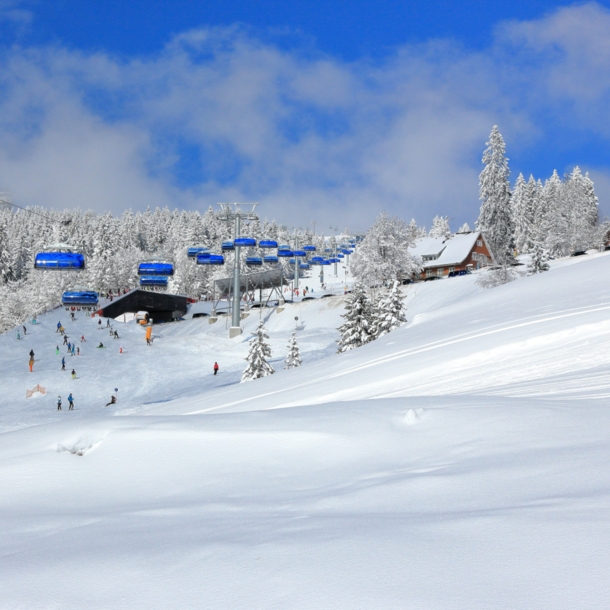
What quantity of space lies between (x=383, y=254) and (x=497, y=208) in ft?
40.1

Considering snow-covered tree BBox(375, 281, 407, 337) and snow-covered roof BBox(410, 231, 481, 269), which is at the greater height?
snow-covered roof BBox(410, 231, 481, 269)

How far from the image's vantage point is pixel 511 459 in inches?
183

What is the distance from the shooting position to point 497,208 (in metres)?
60.2

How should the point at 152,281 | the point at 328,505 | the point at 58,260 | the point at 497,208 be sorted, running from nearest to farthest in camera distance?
the point at 328,505 → the point at 58,260 → the point at 152,281 → the point at 497,208

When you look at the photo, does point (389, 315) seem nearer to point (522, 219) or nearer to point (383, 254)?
point (383, 254)

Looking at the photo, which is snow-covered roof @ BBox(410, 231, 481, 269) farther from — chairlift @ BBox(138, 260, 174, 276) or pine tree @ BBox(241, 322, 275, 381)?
pine tree @ BBox(241, 322, 275, 381)

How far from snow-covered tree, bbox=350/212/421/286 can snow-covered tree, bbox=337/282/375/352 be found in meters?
27.8

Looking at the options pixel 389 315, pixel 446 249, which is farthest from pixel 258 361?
pixel 446 249

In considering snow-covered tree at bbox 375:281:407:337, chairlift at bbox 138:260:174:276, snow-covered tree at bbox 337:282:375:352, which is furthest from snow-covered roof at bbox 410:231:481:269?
snow-covered tree at bbox 337:282:375:352

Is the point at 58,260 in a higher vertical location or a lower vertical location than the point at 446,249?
lower

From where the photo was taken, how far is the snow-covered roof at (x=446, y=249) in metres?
71.6

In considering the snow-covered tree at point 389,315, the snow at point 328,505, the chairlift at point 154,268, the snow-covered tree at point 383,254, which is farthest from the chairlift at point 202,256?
the snow at point 328,505

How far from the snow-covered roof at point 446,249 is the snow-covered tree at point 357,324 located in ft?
133

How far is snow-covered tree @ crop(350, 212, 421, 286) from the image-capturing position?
60.1m
